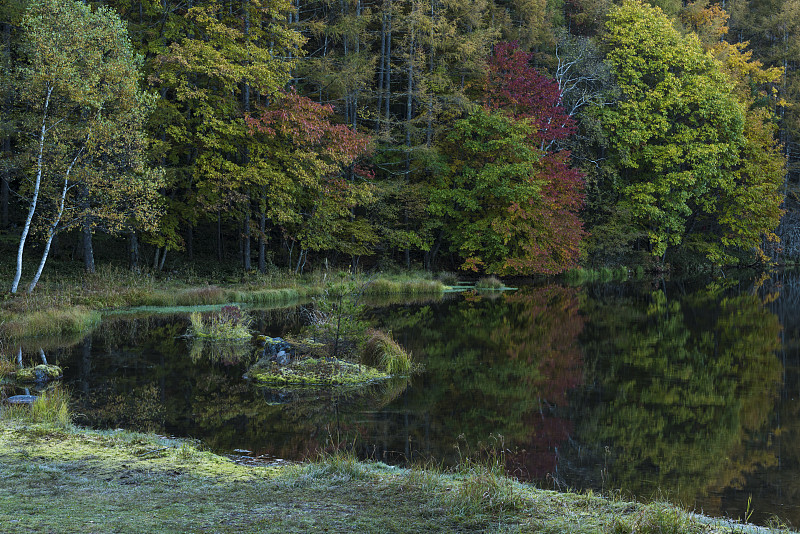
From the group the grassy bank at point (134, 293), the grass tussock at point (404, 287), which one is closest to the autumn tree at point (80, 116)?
the grassy bank at point (134, 293)

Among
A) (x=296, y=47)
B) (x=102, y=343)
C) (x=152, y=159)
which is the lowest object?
(x=102, y=343)

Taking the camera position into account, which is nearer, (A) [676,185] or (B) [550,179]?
(B) [550,179]

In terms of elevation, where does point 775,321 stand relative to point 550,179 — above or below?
below

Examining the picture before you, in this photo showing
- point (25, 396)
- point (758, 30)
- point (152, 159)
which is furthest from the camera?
point (758, 30)

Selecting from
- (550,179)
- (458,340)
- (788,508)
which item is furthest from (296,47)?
(788,508)

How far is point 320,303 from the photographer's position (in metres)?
13.1

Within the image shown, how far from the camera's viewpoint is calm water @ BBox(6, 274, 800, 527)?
24.2 feet

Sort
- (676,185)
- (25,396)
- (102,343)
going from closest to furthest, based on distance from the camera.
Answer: (25,396) < (102,343) < (676,185)

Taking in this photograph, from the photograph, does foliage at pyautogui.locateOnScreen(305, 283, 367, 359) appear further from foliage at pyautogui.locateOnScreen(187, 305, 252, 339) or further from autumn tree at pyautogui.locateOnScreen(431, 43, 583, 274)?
autumn tree at pyautogui.locateOnScreen(431, 43, 583, 274)

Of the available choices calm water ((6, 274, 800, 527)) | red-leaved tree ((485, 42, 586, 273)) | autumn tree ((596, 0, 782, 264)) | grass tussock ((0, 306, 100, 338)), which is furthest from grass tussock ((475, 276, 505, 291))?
grass tussock ((0, 306, 100, 338))

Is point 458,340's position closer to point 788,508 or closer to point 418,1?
point 788,508

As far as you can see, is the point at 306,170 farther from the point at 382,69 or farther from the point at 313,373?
the point at 313,373

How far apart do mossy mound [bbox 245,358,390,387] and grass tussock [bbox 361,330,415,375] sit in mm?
289

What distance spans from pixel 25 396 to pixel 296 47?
838 inches
